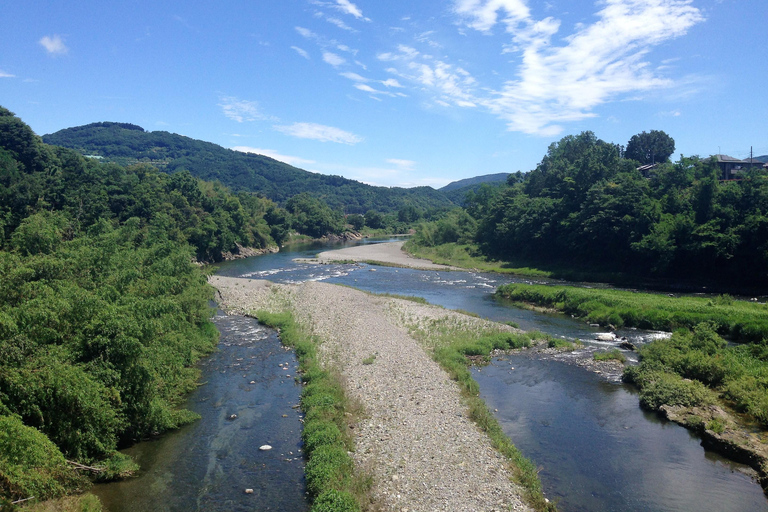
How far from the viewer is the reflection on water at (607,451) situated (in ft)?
45.5

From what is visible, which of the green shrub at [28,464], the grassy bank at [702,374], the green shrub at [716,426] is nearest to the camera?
the green shrub at [28,464]

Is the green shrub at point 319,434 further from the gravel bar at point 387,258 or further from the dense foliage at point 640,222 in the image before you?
A: the gravel bar at point 387,258

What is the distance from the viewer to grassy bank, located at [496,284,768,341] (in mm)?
29531

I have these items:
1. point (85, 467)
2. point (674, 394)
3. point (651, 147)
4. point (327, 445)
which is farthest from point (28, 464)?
point (651, 147)

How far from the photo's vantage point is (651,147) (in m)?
110

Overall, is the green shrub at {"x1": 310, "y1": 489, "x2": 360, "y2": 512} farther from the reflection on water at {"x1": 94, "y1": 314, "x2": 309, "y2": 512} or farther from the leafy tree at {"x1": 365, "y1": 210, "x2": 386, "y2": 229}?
the leafy tree at {"x1": 365, "y1": 210, "x2": 386, "y2": 229}

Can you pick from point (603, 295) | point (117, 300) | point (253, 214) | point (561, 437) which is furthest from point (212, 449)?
point (253, 214)

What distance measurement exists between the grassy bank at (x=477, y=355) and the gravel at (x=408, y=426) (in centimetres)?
39

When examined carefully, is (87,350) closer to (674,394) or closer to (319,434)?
(319,434)

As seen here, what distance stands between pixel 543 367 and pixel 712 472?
10.4 meters

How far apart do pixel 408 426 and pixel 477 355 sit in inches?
443

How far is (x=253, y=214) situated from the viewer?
113375 mm

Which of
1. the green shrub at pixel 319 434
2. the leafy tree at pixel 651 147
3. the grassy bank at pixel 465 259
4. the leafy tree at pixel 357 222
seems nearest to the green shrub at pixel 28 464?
the green shrub at pixel 319 434

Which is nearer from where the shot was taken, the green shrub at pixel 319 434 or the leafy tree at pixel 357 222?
the green shrub at pixel 319 434
